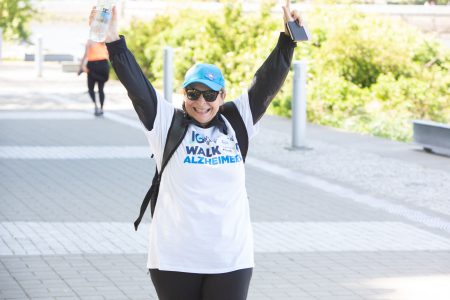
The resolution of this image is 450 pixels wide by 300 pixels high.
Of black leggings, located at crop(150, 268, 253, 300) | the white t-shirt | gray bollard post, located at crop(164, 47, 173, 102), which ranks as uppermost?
the white t-shirt

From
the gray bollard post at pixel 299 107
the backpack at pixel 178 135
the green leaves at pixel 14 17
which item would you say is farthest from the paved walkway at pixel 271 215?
the green leaves at pixel 14 17

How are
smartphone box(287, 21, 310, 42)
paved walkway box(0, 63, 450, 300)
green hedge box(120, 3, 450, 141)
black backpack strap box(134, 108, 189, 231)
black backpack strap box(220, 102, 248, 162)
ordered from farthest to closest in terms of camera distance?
green hedge box(120, 3, 450, 141) < paved walkway box(0, 63, 450, 300) < smartphone box(287, 21, 310, 42) < black backpack strap box(220, 102, 248, 162) < black backpack strap box(134, 108, 189, 231)

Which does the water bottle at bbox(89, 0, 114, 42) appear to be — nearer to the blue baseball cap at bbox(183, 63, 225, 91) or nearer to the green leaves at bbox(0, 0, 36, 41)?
the blue baseball cap at bbox(183, 63, 225, 91)

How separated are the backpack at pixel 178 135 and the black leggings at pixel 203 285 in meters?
0.33

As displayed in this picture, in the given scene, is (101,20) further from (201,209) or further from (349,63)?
(349,63)

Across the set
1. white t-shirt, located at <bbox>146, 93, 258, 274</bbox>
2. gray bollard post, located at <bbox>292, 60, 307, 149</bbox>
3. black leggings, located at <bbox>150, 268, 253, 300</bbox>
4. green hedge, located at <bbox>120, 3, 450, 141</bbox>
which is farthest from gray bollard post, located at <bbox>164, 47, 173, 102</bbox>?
black leggings, located at <bbox>150, 268, 253, 300</bbox>

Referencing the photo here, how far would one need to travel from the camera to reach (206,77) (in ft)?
14.9

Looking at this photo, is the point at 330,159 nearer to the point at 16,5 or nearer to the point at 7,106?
the point at 7,106

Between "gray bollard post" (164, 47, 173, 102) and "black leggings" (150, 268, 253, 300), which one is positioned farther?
"gray bollard post" (164, 47, 173, 102)

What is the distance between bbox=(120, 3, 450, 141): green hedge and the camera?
65.3 feet

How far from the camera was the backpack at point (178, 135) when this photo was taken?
4547 mm

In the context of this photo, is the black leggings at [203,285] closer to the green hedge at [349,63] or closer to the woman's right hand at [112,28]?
the woman's right hand at [112,28]

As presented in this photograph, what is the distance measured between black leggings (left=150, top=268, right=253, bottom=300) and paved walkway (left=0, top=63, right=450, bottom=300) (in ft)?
8.68

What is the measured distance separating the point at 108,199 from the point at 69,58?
3371cm
